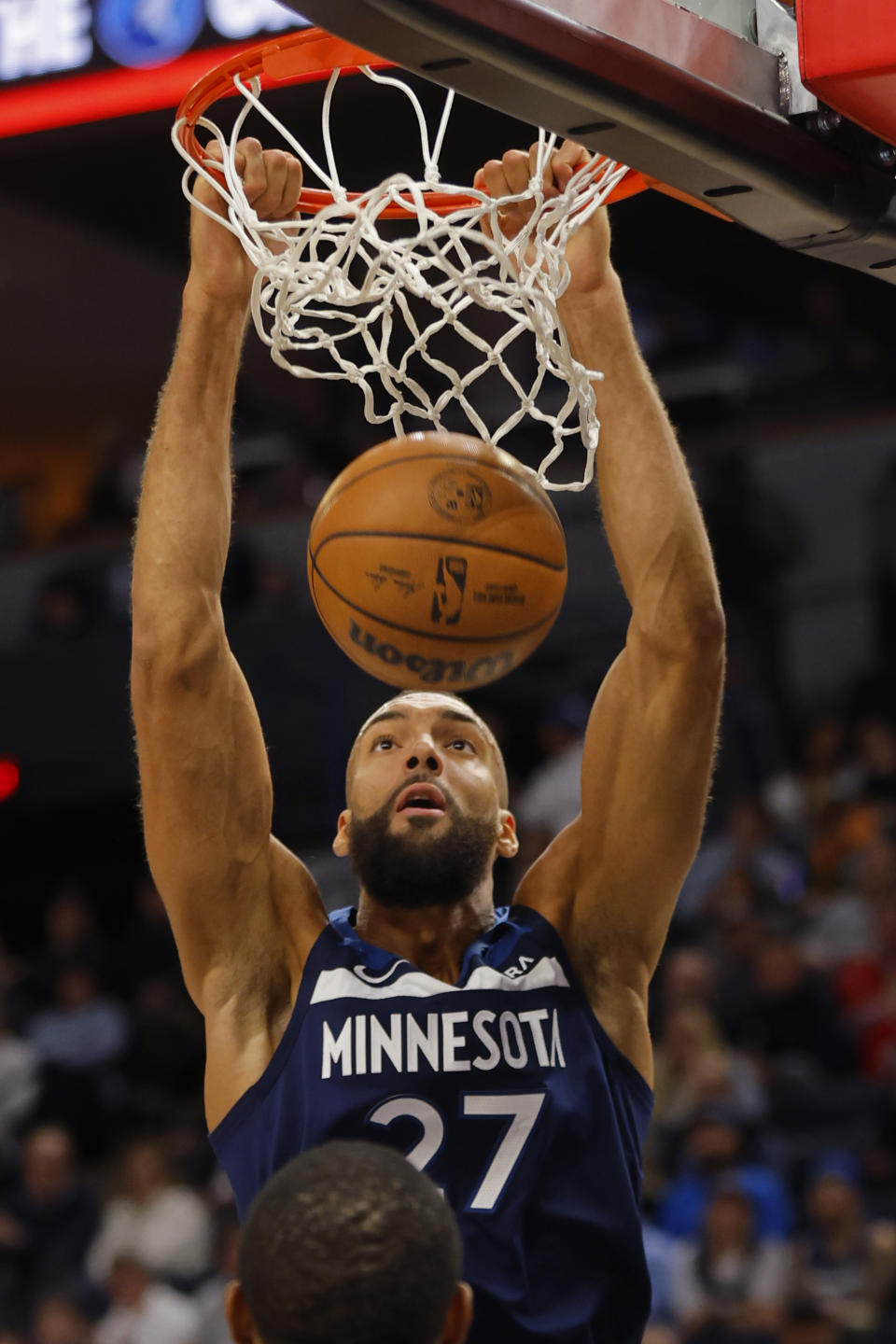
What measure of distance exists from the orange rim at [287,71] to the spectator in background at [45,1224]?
16.7ft

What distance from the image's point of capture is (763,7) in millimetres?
2240

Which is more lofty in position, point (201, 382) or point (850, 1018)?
point (201, 382)

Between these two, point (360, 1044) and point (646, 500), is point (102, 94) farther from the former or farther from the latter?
point (360, 1044)

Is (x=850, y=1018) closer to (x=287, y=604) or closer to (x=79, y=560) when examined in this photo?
(x=287, y=604)

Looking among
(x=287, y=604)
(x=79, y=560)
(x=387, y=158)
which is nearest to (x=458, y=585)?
(x=387, y=158)

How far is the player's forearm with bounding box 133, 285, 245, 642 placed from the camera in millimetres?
2691

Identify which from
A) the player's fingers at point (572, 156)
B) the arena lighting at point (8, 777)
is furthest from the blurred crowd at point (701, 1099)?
the player's fingers at point (572, 156)

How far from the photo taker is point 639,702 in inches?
109

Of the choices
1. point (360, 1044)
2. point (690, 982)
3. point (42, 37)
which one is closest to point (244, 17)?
point (42, 37)

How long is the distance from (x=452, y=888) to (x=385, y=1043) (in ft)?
1.00

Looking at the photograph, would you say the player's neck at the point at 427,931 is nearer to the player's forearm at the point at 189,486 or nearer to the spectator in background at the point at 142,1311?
the player's forearm at the point at 189,486

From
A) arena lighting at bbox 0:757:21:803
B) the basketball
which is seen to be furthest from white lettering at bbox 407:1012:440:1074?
arena lighting at bbox 0:757:21:803

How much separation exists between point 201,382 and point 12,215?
24.8 ft

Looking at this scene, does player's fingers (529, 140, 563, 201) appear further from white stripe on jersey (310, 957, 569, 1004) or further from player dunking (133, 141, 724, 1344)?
white stripe on jersey (310, 957, 569, 1004)
